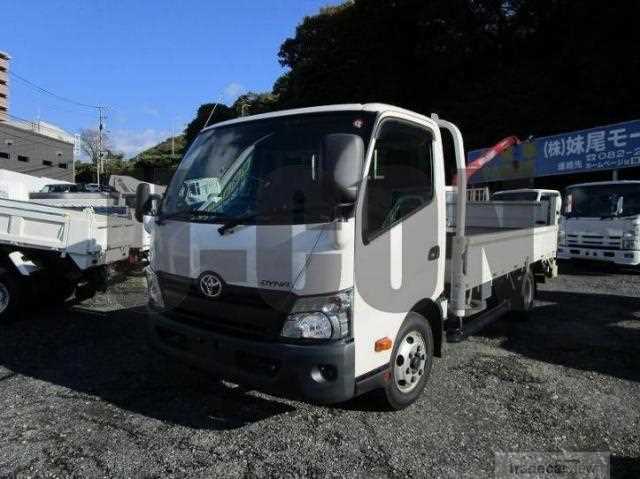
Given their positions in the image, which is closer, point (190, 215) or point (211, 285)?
point (211, 285)

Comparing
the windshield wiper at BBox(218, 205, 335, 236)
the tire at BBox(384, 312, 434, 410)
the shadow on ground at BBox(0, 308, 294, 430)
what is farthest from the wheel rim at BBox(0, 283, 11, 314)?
the tire at BBox(384, 312, 434, 410)

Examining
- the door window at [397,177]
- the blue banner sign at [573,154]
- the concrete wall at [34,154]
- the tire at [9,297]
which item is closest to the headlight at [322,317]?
the door window at [397,177]

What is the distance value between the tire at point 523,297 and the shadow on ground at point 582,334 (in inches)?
5.8

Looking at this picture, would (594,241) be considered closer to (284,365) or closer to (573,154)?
(573,154)

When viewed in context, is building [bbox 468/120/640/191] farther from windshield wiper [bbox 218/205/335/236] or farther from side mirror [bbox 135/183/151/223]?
windshield wiper [bbox 218/205/335/236]

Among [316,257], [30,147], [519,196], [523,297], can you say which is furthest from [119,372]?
[30,147]

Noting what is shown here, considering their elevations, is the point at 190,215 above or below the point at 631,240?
above

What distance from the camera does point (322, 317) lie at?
3.03m

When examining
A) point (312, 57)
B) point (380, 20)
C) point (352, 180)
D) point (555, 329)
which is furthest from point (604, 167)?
point (312, 57)

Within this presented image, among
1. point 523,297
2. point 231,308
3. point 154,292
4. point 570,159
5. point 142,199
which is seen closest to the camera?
point 231,308

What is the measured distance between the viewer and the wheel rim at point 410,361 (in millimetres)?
3627

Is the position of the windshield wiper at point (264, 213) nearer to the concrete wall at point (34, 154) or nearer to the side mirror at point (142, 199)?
the side mirror at point (142, 199)

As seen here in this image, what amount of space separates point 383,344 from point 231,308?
41.4 inches

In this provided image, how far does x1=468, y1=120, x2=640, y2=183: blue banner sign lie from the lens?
44.7 ft
